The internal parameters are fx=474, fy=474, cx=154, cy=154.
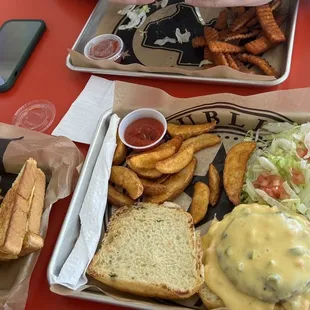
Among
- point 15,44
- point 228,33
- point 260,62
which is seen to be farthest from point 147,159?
point 15,44

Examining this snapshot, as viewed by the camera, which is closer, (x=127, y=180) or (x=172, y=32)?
(x=127, y=180)

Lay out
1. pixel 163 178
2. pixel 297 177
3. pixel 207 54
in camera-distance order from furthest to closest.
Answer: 1. pixel 207 54
2. pixel 163 178
3. pixel 297 177

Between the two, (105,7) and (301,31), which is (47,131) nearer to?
(105,7)

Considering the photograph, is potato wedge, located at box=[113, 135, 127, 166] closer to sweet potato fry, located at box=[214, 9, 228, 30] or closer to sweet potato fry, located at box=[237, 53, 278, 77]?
sweet potato fry, located at box=[237, 53, 278, 77]

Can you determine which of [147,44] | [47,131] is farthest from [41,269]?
[147,44]

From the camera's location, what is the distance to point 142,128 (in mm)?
1914

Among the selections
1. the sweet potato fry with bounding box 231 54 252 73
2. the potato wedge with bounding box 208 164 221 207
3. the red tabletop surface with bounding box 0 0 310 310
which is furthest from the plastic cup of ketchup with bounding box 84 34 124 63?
the potato wedge with bounding box 208 164 221 207

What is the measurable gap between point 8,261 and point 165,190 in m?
0.61

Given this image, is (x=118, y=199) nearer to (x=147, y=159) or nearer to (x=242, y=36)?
(x=147, y=159)

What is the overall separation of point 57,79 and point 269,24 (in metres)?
1.01

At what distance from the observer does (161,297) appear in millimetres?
1494

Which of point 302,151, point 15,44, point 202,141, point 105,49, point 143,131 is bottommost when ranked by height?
point 302,151

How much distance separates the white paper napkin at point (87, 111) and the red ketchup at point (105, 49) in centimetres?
15

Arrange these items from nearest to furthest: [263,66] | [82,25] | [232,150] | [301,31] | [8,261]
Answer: [8,261]
[232,150]
[263,66]
[301,31]
[82,25]
